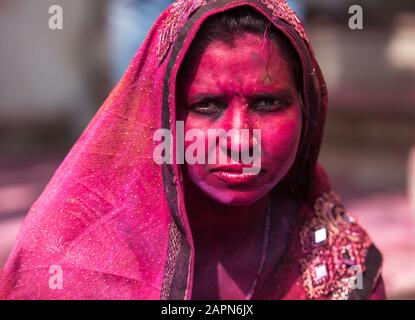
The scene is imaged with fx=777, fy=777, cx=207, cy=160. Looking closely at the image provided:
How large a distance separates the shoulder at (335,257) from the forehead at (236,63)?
0.71 meters

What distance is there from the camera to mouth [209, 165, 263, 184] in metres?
2.29

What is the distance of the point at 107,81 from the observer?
31.2 feet

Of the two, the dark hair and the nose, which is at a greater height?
the dark hair

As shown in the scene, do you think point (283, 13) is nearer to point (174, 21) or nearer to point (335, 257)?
point (174, 21)

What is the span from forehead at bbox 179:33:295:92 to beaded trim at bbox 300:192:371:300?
27.8 inches

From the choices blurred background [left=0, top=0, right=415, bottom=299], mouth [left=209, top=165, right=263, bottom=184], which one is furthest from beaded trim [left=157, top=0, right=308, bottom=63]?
blurred background [left=0, top=0, right=415, bottom=299]

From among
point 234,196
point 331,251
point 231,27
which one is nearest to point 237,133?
point 234,196

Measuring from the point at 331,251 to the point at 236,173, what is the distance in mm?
643

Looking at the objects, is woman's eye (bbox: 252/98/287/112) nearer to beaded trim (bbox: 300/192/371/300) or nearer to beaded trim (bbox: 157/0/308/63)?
beaded trim (bbox: 157/0/308/63)

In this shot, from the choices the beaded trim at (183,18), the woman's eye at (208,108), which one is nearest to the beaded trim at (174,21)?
the beaded trim at (183,18)

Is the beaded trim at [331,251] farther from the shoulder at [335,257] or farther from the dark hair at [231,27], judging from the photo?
the dark hair at [231,27]
